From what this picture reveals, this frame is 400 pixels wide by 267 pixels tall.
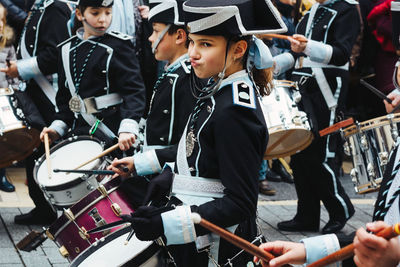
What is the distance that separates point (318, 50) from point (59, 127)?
2.07 meters

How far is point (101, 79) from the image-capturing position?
517 cm

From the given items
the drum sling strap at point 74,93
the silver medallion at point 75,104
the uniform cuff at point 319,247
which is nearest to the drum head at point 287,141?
the drum sling strap at point 74,93

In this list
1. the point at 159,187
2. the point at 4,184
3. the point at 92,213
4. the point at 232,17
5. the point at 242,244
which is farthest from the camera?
the point at 4,184

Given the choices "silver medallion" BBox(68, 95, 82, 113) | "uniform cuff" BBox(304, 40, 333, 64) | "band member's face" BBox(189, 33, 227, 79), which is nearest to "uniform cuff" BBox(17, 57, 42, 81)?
"silver medallion" BBox(68, 95, 82, 113)

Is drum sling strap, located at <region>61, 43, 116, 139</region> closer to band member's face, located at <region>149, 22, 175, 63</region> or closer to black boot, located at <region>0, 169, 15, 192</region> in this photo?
band member's face, located at <region>149, 22, 175, 63</region>

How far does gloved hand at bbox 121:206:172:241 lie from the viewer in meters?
2.91

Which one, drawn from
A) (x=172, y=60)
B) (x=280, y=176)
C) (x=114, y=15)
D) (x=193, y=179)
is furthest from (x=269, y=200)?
(x=193, y=179)

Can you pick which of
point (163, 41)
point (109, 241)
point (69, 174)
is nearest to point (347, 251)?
point (109, 241)

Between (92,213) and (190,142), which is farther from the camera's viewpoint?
(92,213)

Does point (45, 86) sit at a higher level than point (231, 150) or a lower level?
lower

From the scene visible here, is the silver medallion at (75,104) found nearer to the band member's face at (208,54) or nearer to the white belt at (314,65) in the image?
the white belt at (314,65)

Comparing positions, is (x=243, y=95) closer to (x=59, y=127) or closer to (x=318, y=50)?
(x=59, y=127)

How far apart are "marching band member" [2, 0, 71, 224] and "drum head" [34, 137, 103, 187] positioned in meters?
1.16

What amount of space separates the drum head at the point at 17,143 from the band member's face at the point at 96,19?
37.3 inches
